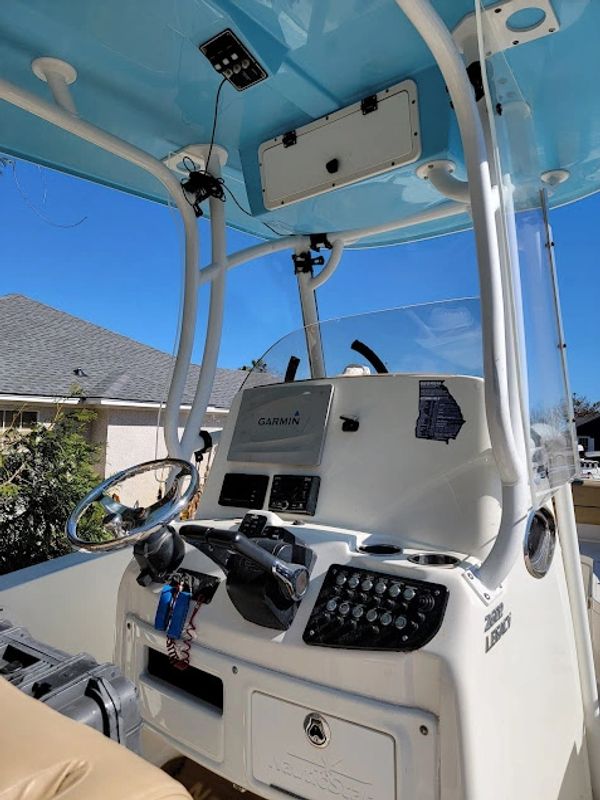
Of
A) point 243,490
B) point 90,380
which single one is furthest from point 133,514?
point 90,380

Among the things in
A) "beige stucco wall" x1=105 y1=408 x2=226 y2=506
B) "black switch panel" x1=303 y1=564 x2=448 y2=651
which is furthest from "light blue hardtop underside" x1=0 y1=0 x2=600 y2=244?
"beige stucco wall" x1=105 y1=408 x2=226 y2=506

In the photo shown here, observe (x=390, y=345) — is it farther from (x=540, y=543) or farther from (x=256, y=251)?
(x=256, y=251)

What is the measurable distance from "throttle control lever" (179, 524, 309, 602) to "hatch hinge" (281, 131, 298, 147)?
1722mm

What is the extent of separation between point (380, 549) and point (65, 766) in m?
0.89

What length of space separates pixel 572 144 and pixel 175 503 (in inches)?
83.6

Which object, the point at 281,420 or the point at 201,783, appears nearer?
the point at 201,783

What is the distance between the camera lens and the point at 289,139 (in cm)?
219

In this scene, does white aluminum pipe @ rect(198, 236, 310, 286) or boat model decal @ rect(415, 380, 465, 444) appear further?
white aluminum pipe @ rect(198, 236, 310, 286)

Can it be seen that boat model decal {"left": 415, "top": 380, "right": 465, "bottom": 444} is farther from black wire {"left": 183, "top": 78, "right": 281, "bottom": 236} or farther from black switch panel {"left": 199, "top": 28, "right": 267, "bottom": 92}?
black wire {"left": 183, "top": 78, "right": 281, "bottom": 236}

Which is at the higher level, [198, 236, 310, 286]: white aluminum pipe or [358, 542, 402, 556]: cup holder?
[198, 236, 310, 286]: white aluminum pipe

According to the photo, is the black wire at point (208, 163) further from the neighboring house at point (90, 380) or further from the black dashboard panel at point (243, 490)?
the neighboring house at point (90, 380)

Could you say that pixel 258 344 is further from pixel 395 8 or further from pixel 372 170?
pixel 395 8

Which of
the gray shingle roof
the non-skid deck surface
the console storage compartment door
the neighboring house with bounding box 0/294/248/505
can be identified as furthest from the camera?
the gray shingle roof

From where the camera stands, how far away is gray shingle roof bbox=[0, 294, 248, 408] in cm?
842
